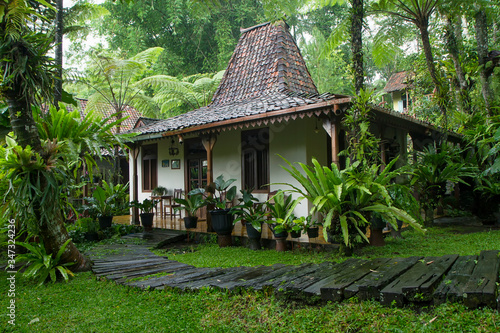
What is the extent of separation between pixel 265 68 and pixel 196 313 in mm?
8362

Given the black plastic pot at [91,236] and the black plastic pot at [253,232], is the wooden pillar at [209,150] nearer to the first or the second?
the black plastic pot at [253,232]

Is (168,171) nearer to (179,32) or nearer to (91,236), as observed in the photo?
(91,236)

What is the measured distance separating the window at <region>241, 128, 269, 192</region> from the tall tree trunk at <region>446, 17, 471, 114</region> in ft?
17.7

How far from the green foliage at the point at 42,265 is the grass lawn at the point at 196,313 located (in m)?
0.15

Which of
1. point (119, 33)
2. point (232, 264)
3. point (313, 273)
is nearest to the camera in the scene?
point (313, 273)

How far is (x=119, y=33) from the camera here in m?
23.4

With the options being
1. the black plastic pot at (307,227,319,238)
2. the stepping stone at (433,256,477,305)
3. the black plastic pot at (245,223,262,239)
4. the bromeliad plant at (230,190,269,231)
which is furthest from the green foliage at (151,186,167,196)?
the stepping stone at (433,256,477,305)

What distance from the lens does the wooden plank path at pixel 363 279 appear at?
302cm

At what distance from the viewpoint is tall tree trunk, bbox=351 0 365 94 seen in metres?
6.30

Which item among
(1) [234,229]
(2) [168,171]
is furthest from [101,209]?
(1) [234,229]

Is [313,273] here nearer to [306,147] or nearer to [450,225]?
[306,147]

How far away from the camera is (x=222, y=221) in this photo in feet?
24.9

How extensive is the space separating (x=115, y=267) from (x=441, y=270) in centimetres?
444

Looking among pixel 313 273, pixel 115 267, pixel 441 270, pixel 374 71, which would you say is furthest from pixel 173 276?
pixel 374 71
